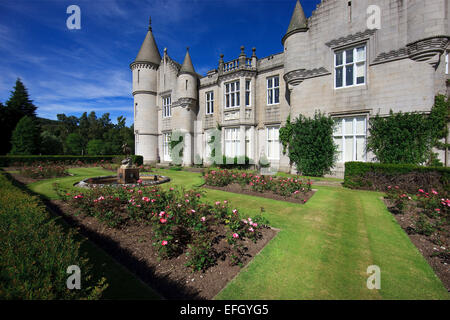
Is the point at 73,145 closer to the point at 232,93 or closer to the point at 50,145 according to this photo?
the point at 50,145

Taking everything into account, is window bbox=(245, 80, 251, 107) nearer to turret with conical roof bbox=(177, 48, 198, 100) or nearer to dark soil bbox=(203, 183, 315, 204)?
turret with conical roof bbox=(177, 48, 198, 100)

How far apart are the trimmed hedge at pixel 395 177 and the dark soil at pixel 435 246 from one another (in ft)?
12.7

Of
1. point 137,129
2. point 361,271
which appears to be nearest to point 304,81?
point 361,271

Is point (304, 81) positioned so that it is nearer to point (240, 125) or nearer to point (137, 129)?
point (240, 125)

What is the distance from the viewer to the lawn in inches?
120

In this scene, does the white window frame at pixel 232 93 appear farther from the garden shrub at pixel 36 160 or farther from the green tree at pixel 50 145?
the green tree at pixel 50 145

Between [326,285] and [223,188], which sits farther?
[223,188]

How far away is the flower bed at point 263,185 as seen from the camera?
8.44m

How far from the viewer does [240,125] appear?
1817 centimetres

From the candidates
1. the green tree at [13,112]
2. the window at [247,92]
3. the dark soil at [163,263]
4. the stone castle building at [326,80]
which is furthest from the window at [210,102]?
the green tree at [13,112]

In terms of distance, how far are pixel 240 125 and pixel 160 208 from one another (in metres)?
13.9

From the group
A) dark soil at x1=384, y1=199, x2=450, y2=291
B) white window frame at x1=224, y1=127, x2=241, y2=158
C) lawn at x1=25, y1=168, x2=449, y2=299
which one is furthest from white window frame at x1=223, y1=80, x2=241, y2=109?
dark soil at x1=384, y1=199, x2=450, y2=291

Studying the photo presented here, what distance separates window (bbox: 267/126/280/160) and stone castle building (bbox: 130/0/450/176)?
0.30 feet

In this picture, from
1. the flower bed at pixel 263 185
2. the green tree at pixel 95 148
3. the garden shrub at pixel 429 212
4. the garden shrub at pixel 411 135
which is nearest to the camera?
the garden shrub at pixel 429 212
